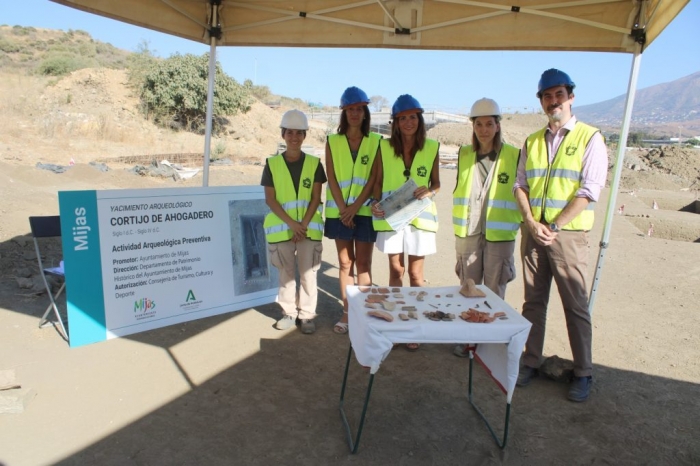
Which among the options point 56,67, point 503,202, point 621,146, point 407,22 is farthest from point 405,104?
point 56,67

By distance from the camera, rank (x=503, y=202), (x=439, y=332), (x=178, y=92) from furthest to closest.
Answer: (x=178, y=92) → (x=503, y=202) → (x=439, y=332)

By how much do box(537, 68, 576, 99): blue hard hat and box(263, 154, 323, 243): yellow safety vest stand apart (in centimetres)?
213

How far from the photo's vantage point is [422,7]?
488 cm

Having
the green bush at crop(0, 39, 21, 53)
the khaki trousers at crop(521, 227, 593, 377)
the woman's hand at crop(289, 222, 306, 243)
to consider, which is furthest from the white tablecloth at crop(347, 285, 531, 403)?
the green bush at crop(0, 39, 21, 53)

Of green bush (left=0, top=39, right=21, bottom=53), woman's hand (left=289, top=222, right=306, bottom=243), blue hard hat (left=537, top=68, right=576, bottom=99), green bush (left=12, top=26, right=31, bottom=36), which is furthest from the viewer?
green bush (left=12, top=26, right=31, bottom=36)

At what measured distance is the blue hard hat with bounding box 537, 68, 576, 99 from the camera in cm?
346

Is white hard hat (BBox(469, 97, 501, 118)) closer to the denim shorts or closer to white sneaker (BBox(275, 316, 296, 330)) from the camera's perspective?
the denim shorts

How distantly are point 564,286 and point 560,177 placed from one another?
2.72 ft

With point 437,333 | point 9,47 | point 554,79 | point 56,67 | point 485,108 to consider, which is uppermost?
point 9,47

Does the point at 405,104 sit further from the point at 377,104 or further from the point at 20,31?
the point at 20,31

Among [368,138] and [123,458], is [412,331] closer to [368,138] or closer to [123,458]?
[123,458]

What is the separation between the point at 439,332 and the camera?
2693 mm

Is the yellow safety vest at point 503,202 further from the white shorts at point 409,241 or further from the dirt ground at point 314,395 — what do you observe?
the dirt ground at point 314,395

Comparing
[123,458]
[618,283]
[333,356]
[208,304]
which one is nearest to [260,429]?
[123,458]
